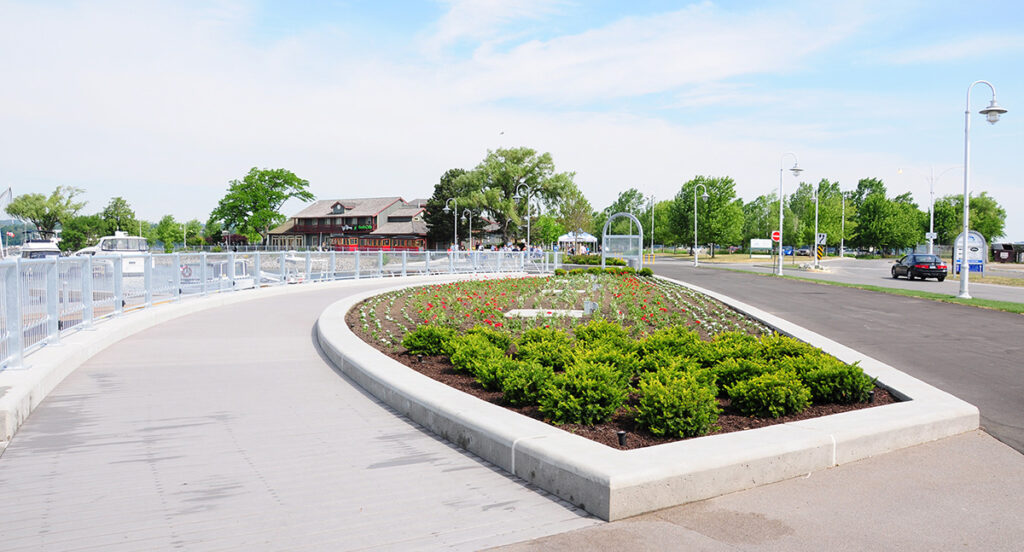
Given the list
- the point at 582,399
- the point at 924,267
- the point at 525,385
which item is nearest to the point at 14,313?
the point at 525,385

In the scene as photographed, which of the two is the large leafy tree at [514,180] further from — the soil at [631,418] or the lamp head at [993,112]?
the soil at [631,418]

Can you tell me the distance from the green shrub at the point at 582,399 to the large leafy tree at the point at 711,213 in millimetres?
81865

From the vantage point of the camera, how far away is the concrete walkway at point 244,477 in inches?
155

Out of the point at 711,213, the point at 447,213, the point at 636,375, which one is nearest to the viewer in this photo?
the point at 636,375

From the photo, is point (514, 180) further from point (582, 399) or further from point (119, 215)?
point (582, 399)

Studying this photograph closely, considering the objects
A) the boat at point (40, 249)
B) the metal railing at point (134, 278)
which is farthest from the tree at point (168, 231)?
the metal railing at point (134, 278)

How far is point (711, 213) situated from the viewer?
286ft

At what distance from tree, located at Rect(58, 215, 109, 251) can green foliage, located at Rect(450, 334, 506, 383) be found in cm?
10979

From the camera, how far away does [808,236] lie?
71688 mm

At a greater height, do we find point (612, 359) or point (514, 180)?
point (514, 180)

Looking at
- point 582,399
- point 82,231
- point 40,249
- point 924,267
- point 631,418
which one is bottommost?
point 631,418

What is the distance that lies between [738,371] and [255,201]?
100003 mm

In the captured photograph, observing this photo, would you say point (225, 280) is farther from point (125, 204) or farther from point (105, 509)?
point (125, 204)

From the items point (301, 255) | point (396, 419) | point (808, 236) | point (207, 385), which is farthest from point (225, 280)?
point (808, 236)
